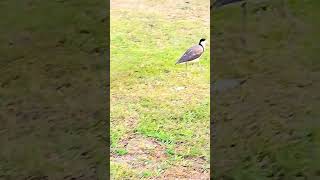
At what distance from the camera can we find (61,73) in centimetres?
554

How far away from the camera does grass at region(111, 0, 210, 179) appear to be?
423cm

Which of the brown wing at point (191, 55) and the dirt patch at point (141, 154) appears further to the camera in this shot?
the brown wing at point (191, 55)

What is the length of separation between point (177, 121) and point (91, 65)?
1.45m

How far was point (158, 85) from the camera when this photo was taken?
5660 mm

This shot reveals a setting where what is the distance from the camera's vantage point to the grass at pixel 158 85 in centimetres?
423
